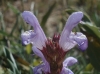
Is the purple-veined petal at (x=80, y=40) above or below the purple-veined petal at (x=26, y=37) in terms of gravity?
below

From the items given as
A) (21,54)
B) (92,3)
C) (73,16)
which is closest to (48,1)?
(92,3)

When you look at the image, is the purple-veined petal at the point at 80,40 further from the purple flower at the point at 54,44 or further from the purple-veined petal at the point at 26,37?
the purple-veined petal at the point at 26,37

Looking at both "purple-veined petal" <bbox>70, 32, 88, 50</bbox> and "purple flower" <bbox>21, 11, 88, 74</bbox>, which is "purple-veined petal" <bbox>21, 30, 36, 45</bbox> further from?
"purple-veined petal" <bbox>70, 32, 88, 50</bbox>

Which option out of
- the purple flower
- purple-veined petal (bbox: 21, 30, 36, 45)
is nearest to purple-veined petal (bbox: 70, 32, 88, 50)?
the purple flower

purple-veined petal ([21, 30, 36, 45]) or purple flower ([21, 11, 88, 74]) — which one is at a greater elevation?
purple-veined petal ([21, 30, 36, 45])

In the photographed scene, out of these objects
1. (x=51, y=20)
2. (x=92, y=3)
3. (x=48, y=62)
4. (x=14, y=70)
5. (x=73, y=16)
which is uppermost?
(x=73, y=16)

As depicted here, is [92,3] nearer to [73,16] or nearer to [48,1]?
[48,1]

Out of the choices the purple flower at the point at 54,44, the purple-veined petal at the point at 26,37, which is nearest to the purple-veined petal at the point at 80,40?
the purple flower at the point at 54,44

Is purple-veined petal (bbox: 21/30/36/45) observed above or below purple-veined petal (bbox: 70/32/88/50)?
above
